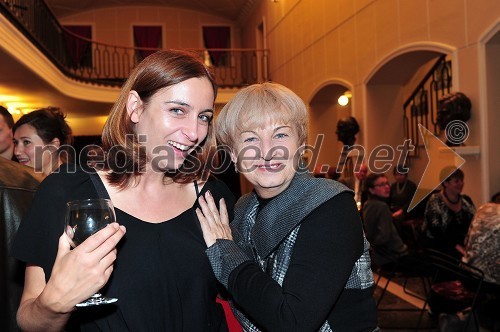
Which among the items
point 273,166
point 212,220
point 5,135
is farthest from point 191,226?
point 5,135

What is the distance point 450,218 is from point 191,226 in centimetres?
377

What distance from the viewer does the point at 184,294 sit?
147 centimetres

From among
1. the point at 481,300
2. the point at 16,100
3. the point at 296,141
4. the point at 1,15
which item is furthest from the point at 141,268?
the point at 16,100

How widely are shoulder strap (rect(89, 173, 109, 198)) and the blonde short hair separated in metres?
0.43

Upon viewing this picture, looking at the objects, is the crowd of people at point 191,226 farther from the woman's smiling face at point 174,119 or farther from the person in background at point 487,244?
the person in background at point 487,244

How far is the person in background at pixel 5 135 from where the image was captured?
3.05m

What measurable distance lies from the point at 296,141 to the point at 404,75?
20.0 feet

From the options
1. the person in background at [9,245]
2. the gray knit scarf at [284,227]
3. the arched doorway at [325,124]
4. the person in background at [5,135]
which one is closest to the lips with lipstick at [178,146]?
the gray knit scarf at [284,227]

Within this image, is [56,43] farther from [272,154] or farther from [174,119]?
[272,154]

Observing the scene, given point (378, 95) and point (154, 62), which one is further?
point (378, 95)

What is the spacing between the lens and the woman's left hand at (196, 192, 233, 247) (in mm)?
1507

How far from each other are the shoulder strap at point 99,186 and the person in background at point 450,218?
394 centimetres

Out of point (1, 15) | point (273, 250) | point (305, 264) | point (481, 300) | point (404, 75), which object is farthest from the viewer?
point (404, 75)

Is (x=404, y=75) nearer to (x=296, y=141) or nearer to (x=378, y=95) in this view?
(x=378, y=95)
